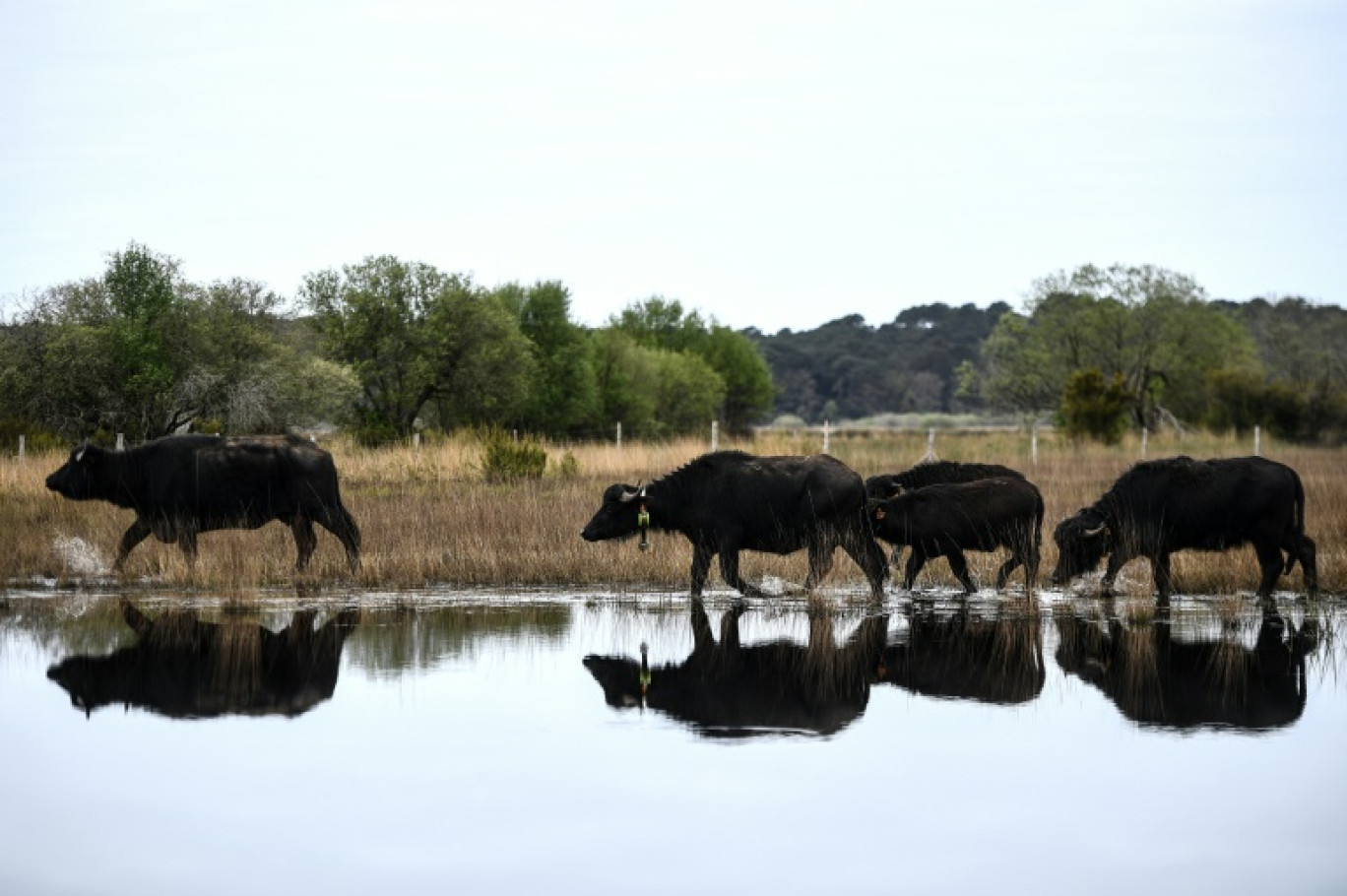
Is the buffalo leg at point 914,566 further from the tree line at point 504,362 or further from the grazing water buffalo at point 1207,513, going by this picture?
the tree line at point 504,362

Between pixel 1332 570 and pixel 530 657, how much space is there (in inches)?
399

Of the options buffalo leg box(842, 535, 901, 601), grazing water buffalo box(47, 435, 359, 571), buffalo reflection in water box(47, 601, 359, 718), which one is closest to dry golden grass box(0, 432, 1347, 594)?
grazing water buffalo box(47, 435, 359, 571)

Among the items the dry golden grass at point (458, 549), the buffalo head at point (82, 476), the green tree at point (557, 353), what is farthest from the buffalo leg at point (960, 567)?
the green tree at point (557, 353)

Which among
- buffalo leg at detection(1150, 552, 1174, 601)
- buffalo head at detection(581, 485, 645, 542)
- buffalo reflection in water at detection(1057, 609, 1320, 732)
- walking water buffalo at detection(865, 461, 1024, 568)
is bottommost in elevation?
buffalo reflection in water at detection(1057, 609, 1320, 732)

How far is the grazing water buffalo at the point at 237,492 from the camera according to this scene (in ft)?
65.1

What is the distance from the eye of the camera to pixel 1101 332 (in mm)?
80562

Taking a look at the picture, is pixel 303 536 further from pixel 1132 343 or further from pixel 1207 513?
pixel 1132 343

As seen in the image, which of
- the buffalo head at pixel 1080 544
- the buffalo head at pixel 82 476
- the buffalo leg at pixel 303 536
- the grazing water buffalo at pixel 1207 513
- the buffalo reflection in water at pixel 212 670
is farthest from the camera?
the buffalo head at pixel 82 476

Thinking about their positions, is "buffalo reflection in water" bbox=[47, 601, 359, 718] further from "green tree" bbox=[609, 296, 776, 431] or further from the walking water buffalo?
"green tree" bbox=[609, 296, 776, 431]

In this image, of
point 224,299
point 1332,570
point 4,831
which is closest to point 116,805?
point 4,831

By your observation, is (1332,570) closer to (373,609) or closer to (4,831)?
(373,609)

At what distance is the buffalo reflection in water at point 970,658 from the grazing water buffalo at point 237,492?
732cm

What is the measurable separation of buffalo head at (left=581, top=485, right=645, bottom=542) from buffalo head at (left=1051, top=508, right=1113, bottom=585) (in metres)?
4.70

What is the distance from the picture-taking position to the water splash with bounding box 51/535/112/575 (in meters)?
20.2
